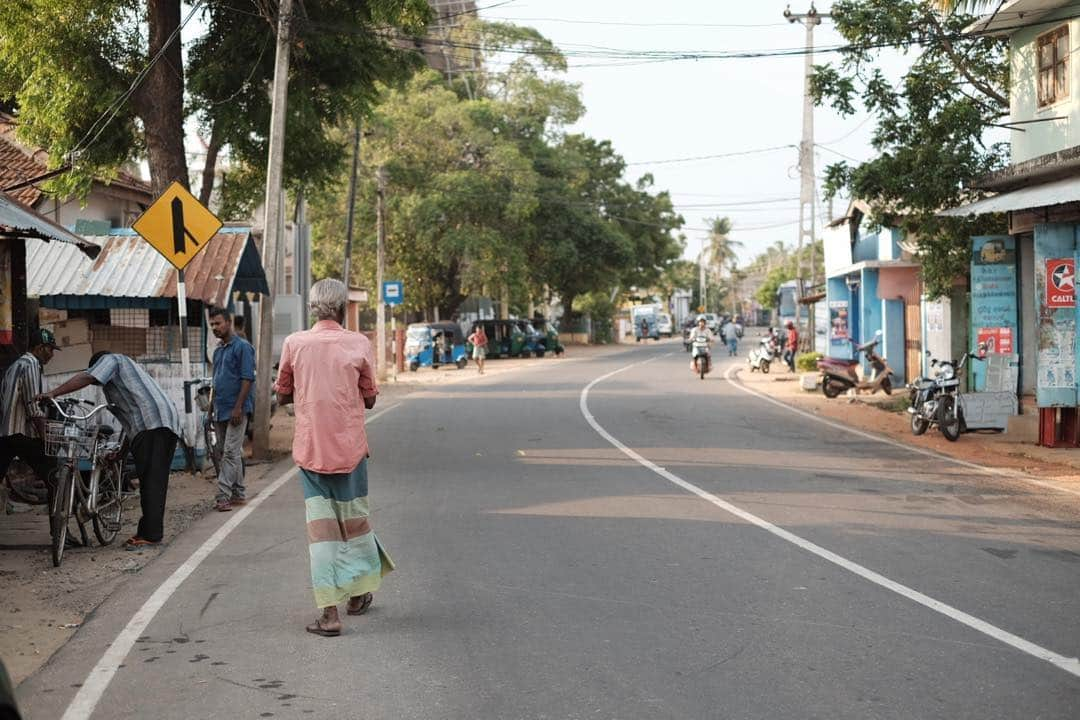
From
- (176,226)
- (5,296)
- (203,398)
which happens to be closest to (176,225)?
(176,226)

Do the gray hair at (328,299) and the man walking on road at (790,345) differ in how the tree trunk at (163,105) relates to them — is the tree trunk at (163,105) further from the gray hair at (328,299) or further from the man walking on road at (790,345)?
the man walking on road at (790,345)

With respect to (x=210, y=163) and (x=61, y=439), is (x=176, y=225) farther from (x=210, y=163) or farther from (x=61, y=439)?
(x=210, y=163)

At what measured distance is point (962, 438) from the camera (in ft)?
60.2

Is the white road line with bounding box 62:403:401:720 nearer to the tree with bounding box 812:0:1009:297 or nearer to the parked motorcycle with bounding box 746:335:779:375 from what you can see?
the tree with bounding box 812:0:1009:297

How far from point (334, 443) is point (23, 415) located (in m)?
4.06

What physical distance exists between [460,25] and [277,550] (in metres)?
52.4

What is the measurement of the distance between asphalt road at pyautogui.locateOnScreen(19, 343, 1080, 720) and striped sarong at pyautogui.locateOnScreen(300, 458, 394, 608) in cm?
27

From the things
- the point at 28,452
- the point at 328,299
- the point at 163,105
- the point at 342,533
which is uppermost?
the point at 163,105

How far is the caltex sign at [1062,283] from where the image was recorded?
1652 cm

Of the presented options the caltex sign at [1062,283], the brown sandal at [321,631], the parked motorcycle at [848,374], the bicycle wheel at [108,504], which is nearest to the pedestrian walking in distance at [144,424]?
the bicycle wheel at [108,504]

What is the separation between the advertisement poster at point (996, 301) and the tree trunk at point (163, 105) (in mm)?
12479

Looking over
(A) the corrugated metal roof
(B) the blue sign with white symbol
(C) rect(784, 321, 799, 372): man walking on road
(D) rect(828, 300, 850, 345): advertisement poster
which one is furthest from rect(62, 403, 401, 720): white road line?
(C) rect(784, 321, 799, 372): man walking on road

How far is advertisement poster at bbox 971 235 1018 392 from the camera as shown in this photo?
61.8ft

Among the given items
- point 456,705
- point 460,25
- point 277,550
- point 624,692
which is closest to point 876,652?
point 624,692
